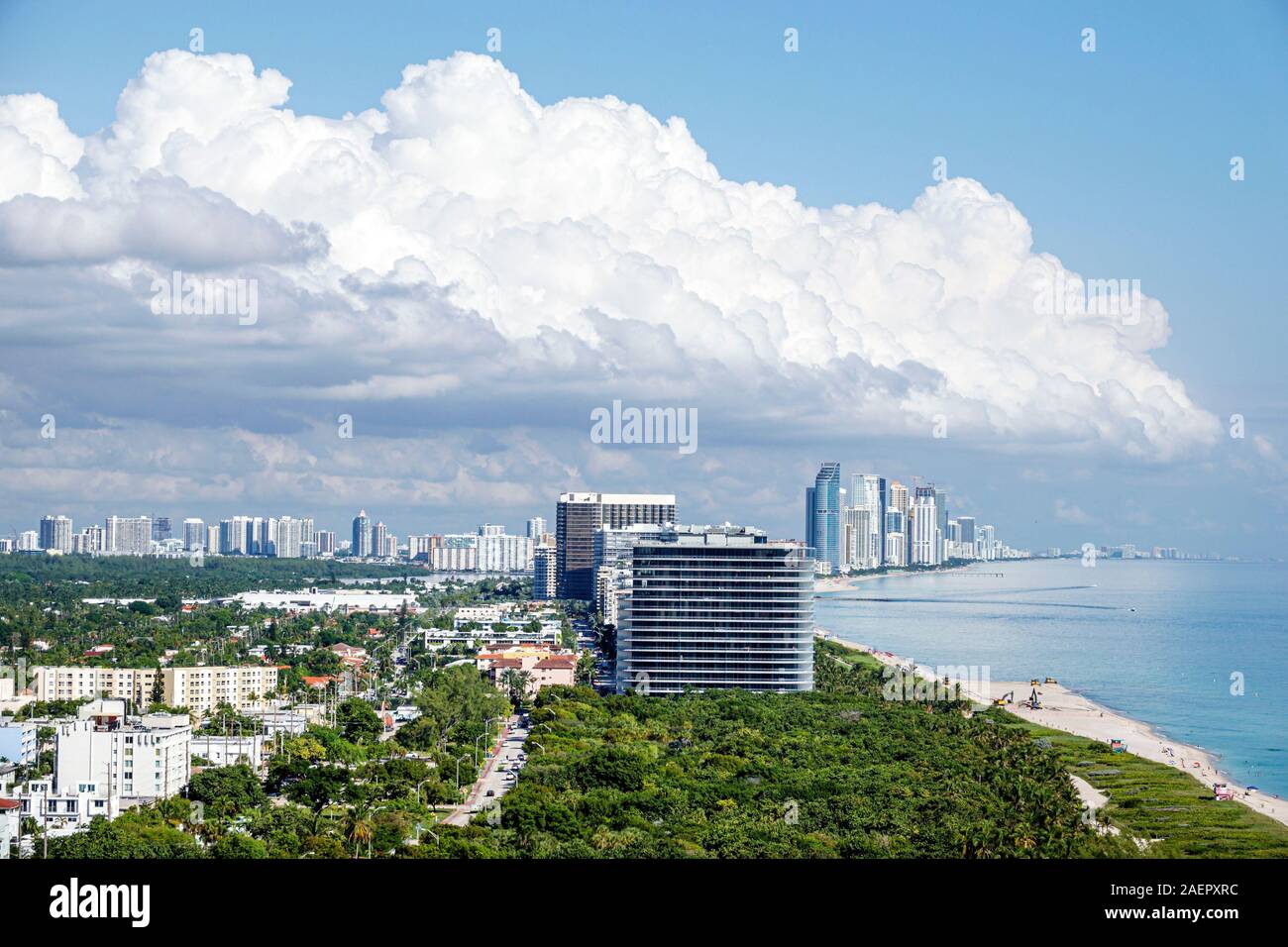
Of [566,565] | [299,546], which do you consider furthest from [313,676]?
[299,546]

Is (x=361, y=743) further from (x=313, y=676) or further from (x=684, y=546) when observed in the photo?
(x=313, y=676)

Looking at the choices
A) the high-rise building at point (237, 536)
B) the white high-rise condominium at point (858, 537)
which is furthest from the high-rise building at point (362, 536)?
the white high-rise condominium at point (858, 537)

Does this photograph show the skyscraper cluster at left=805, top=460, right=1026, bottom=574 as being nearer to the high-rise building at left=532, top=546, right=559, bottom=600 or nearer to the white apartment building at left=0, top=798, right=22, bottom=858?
the high-rise building at left=532, top=546, right=559, bottom=600

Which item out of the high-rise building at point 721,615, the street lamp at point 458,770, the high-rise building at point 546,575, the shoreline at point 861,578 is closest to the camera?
the street lamp at point 458,770

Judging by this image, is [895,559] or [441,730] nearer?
[441,730]

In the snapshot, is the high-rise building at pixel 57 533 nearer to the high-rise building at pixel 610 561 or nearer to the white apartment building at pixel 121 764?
the high-rise building at pixel 610 561

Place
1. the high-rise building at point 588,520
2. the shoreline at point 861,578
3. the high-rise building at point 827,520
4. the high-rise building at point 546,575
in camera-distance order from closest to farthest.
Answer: the high-rise building at point 588,520
the high-rise building at point 546,575
the shoreline at point 861,578
the high-rise building at point 827,520

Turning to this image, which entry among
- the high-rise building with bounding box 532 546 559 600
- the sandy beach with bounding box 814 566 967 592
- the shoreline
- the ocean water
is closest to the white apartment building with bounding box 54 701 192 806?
the ocean water
